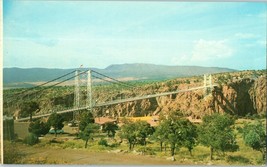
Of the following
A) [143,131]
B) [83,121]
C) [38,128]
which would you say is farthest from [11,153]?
[143,131]

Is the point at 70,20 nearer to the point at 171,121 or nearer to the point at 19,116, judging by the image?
the point at 19,116

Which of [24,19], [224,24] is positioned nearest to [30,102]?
[24,19]

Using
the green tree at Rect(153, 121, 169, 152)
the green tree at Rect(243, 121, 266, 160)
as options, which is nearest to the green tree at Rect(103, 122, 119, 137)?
the green tree at Rect(153, 121, 169, 152)

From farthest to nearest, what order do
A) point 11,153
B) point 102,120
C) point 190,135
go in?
1. point 102,120
2. point 190,135
3. point 11,153

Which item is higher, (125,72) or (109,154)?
(125,72)

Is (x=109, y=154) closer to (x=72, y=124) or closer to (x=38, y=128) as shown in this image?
(x=72, y=124)
